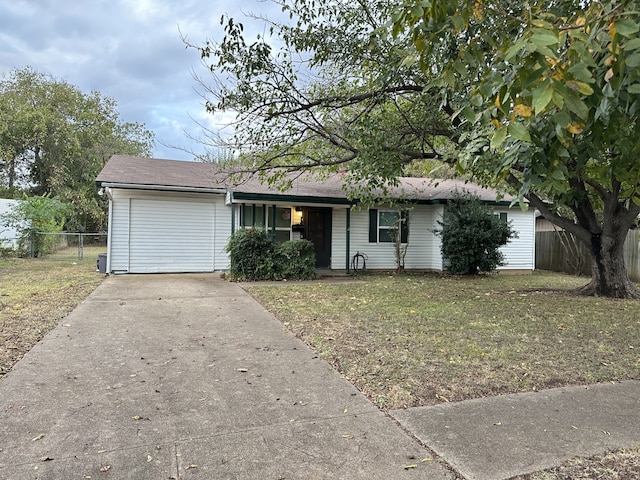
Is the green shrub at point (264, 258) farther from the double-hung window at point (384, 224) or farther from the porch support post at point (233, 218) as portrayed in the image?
the double-hung window at point (384, 224)

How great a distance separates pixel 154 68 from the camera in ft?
43.5

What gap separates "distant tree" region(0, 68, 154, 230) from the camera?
24.7m

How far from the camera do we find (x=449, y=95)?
20.1 feet

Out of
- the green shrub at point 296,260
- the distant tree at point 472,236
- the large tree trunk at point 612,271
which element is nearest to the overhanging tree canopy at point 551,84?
the large tree trunk at point 612,271

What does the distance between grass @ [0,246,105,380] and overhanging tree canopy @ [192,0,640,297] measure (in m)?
4.48

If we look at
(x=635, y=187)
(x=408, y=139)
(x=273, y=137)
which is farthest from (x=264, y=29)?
(x=635, y=187)

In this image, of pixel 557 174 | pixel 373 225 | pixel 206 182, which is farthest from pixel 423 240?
pixel 557 174

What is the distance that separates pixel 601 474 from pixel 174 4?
8.48m

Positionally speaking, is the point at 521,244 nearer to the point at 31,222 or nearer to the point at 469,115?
the point at 469,115

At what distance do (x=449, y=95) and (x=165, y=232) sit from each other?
9.31m

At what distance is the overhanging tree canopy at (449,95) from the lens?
6.80 feet

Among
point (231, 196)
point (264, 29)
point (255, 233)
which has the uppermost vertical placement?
point (264, 29)

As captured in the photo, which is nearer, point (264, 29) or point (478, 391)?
point (478, 391)

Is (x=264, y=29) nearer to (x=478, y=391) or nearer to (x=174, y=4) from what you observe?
(x=174, y=4)
